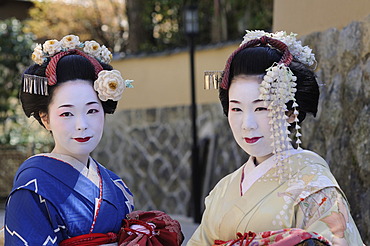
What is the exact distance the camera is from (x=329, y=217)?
262cm

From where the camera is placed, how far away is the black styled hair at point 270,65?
2.82 m

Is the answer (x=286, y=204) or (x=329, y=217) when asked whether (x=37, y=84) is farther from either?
(x=329, y=217)

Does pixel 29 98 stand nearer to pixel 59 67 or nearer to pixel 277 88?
pixel 59 67

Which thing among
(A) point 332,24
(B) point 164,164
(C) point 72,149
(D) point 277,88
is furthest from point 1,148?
(D) point 277,88

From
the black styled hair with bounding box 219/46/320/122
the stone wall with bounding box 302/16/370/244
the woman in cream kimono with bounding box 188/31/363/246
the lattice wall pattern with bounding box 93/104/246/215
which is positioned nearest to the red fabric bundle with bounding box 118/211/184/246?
the woman in cream kimono with bounding box 188/31/363/246

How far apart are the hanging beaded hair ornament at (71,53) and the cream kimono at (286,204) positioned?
0.75 metres

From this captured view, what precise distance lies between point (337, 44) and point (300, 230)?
A: 8.29 ft

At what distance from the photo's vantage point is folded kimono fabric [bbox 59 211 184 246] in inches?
116

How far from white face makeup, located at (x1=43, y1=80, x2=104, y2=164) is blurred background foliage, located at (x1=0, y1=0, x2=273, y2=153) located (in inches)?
234

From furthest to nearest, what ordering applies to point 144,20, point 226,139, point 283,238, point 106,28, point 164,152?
point 106,28 < point 144,20 < point 164,152 < point 226,139 < point 283,238

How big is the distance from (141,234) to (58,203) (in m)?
0.45

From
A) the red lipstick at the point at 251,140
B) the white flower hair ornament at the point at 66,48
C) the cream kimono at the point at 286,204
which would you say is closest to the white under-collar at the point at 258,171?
the cream kimono at the point at 286,204

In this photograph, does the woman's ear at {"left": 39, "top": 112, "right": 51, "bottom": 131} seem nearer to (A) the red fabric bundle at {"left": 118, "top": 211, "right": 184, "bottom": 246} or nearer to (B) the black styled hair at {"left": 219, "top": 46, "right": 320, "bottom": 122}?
(A) the red fabric bundle at {"left": 118, "top": 211, "right": 184, "bottom": 246}

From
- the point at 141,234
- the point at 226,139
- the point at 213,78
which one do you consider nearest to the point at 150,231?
the point at 141,234
